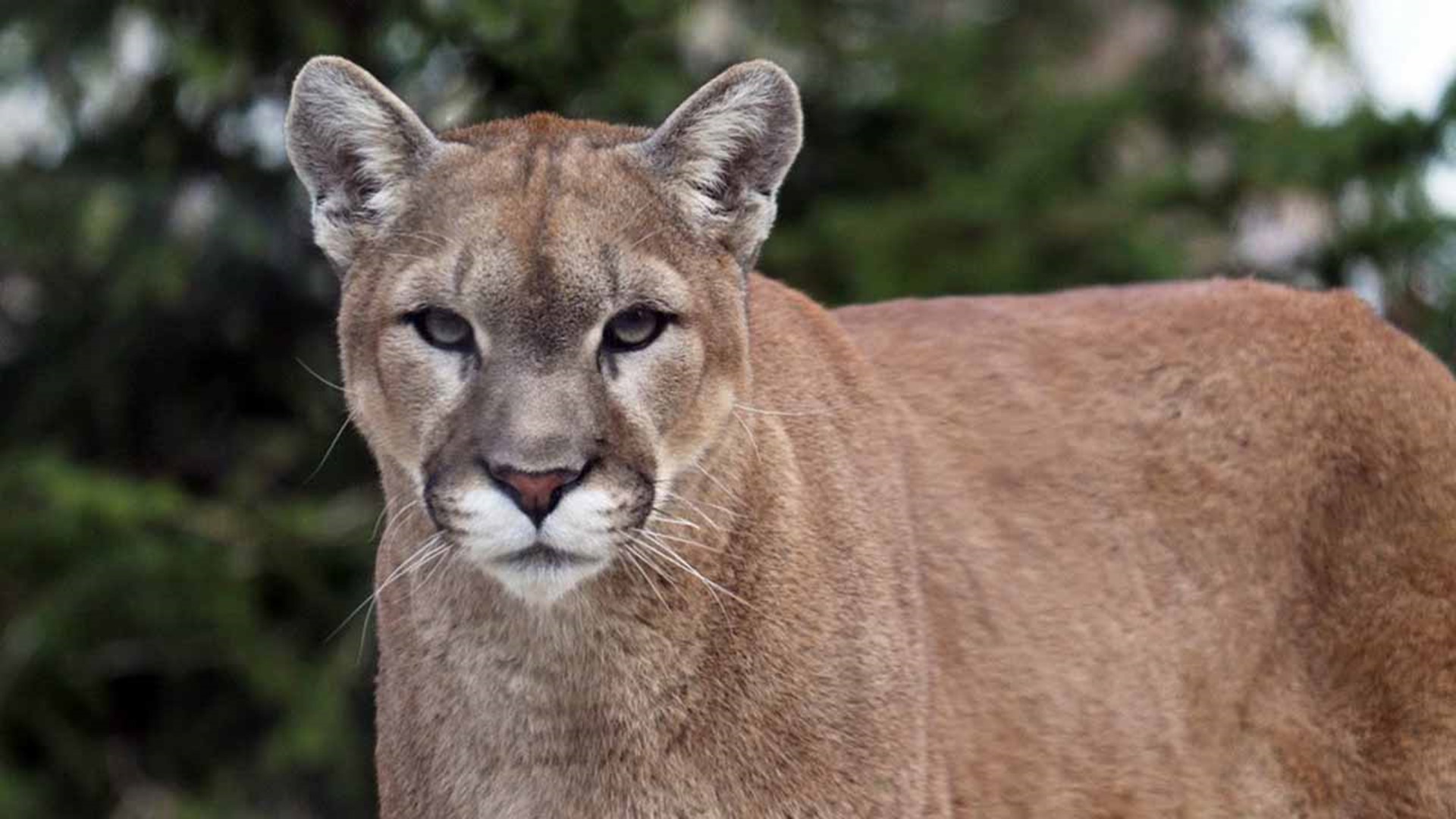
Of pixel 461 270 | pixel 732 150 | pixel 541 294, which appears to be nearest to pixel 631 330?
pixel 541 294

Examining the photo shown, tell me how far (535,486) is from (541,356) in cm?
34

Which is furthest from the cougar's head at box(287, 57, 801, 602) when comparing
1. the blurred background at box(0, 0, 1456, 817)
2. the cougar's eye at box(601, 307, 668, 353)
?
the blurred background at box(0, 0, 1456, 817)

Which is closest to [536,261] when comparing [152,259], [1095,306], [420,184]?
[420,184]

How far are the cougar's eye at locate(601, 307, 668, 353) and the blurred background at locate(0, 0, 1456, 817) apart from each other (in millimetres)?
4052

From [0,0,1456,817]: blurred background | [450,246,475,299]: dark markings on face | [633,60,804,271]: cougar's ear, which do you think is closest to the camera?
[450,246,475,299]: dark markings on face

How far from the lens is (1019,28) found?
1271 cm

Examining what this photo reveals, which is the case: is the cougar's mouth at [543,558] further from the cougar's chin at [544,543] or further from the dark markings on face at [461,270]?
the dark markings on face at [461,270]

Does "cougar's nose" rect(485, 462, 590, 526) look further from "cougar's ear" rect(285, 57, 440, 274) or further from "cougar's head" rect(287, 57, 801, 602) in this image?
"cougar's ear" rect(285, 57, 440, 274)

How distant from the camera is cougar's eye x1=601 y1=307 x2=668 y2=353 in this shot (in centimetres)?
496

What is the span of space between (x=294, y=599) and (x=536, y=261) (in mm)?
6042

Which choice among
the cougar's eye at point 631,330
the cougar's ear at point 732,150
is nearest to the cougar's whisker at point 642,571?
the cougar's eye at point 631,330

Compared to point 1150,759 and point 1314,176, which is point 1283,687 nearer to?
point 1150,759

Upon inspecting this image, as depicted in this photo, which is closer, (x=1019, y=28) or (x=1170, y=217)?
(x=1170, y=217)

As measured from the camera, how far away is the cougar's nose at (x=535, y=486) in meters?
4.66
